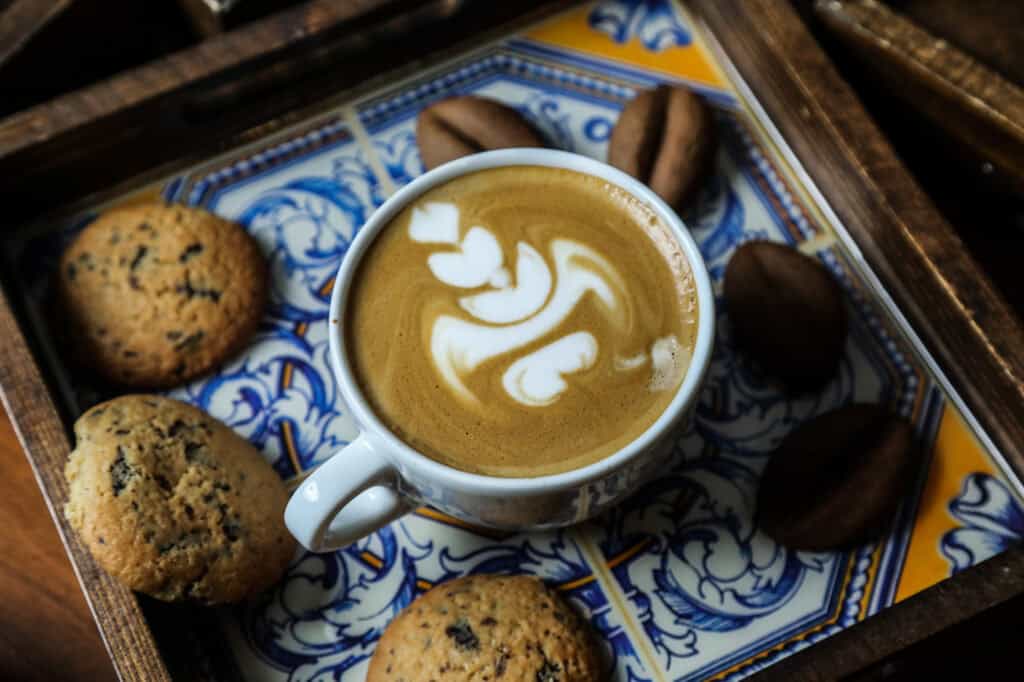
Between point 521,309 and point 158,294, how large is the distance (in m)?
0.33

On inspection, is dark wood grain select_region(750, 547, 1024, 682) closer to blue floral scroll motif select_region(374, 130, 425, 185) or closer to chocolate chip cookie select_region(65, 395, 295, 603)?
chocolate chip cookie select_region(65, 395, 295, 603)

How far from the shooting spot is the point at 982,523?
2.94 feet

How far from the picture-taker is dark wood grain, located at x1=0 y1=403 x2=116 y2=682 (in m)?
0.90

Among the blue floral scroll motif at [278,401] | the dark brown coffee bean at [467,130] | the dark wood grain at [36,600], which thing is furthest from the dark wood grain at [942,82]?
the dark wood grain at [36,600]

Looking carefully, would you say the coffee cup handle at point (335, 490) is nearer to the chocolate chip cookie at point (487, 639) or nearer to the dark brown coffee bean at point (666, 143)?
the chocolate chip cookie at point (487, 639)

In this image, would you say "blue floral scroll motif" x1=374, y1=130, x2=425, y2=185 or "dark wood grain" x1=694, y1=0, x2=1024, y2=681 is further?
"blue floral scroll motif" x1=374, y1=130, x2=425, y2=185

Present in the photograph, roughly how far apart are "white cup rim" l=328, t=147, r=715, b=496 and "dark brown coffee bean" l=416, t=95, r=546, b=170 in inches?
5.0

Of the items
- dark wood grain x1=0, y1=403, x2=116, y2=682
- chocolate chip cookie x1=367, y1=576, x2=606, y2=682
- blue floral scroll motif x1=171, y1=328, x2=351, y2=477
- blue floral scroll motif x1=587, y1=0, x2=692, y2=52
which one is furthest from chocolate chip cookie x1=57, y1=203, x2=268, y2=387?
blue floral scroll motif x1=587, y1=0, x2=692, y2=52

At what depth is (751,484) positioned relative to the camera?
92 cm

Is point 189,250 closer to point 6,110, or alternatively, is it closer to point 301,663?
point 6,110

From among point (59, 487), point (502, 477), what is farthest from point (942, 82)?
point (59, 487)

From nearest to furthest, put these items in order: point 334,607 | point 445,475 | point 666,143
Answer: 1. point 445,475
2. point 334,607
3. point 666,143

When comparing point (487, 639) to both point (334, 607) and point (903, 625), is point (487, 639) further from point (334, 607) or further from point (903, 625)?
point (903, 625)

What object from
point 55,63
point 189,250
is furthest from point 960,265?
point 55,63
